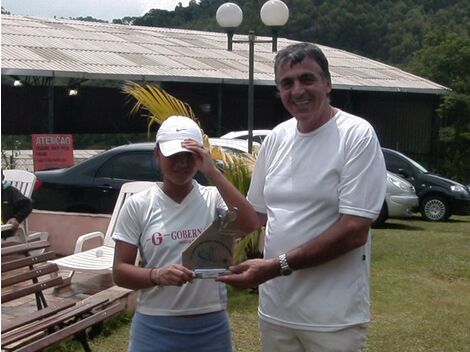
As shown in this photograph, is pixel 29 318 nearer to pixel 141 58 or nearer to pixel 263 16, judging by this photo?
pixel 263 16

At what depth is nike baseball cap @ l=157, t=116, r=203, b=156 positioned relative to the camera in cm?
300

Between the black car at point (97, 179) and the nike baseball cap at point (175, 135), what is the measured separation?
745 cm

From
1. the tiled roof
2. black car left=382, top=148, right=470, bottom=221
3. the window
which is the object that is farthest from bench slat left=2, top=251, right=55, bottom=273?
black car left=382, top=148, right=470, bottom=221

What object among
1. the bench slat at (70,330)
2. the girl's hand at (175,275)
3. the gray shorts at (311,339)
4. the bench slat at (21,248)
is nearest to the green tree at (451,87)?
the bench slat at (21,248)

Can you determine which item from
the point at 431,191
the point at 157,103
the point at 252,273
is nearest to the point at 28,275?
the point at 157,103

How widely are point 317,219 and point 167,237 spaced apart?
0.56 m

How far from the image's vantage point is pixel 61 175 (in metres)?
11.0

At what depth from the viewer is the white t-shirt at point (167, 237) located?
3023 mm

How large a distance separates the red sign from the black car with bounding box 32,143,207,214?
97.5 inches

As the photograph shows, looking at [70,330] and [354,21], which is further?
[354,21]

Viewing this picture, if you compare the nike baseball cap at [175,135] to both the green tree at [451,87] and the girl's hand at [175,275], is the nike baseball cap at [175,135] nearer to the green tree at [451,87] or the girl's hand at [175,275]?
the girl's hand at [175,275]

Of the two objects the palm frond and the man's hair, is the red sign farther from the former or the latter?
the man's hair

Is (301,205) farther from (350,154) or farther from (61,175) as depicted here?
(61,175)

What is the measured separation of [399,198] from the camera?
575 inches
